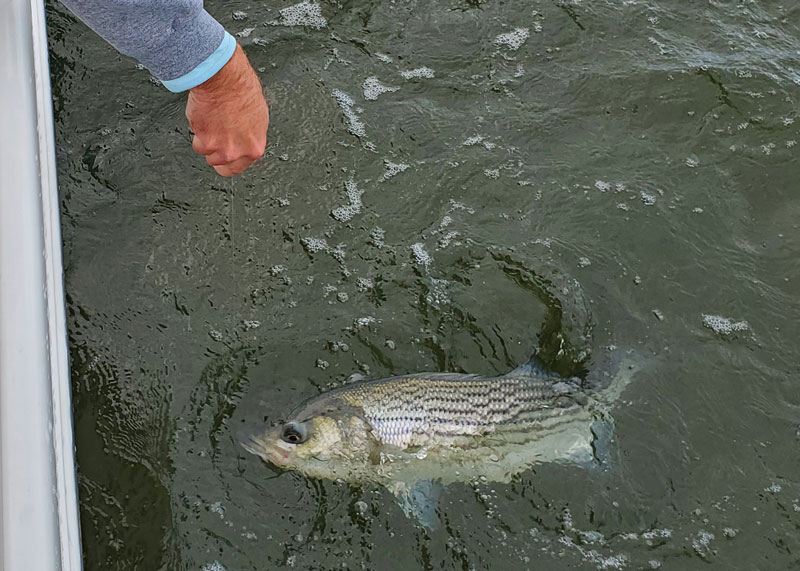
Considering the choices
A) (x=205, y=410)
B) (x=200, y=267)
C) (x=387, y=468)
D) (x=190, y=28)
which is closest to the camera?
(x=190, y=28)

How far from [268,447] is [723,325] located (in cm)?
228

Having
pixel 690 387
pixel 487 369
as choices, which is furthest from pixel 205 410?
pixel 690 387

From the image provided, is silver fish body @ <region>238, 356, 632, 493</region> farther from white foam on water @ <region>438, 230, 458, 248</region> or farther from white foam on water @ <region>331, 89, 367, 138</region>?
white foam on water @ <region>331, 89, 367, 138</region>

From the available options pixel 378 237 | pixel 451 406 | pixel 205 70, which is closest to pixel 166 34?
pixel 205 70

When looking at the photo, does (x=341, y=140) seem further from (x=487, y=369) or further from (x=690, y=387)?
(x=690, y=387)

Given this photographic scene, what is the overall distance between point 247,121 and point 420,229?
1.40 m

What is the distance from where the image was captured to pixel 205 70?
2.59 m

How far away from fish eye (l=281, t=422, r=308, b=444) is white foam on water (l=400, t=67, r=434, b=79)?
251 cm

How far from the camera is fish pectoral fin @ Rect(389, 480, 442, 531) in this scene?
3.27m

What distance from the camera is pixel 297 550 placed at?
3.27m

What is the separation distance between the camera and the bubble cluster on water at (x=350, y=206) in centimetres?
417

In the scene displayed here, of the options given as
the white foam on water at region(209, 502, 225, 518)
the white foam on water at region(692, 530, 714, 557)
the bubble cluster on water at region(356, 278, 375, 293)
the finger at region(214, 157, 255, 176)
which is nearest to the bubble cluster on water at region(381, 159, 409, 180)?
the bubble cluster on water at region(356, 278, 375, 293)

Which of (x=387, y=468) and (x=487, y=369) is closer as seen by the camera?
(x=387, y=468)

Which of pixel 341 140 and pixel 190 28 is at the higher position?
pixel 190 28
